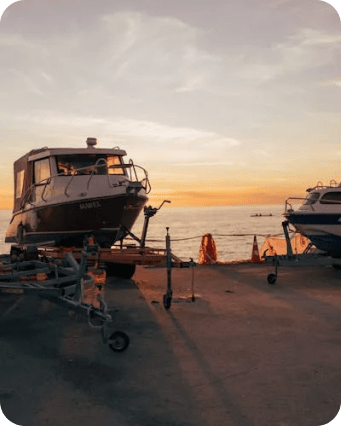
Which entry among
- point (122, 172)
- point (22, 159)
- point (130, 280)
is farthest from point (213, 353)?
point (22, 159)

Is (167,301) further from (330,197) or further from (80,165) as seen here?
(330,197)

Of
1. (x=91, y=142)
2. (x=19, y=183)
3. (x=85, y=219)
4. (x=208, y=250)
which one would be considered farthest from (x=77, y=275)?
(x=208, y=250)

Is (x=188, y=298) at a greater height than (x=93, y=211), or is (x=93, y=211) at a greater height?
(x=93, y=211)

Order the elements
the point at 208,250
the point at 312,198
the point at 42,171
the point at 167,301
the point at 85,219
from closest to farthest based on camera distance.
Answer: the point at 167,301
the point at 85,219
the point at 42,171
the point at 312,198
the point at 208,250

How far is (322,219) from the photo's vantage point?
592 inches

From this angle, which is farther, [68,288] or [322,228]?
[322,228]

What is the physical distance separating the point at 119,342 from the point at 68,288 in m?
1.40

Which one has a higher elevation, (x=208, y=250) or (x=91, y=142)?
(x=91, y=142)

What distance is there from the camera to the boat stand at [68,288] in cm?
651

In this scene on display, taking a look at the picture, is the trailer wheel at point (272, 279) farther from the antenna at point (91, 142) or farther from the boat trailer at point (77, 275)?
the antenna at point (91, 142)

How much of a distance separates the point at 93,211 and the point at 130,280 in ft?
7.46

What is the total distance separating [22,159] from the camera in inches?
591

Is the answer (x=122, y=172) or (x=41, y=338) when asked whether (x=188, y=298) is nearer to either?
(x=41, y=338)

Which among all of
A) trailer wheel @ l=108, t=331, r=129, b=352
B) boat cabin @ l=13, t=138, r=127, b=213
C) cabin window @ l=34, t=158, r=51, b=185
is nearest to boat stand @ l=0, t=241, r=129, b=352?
trailer wheel @ l=108, t=331, r=129, b=352
